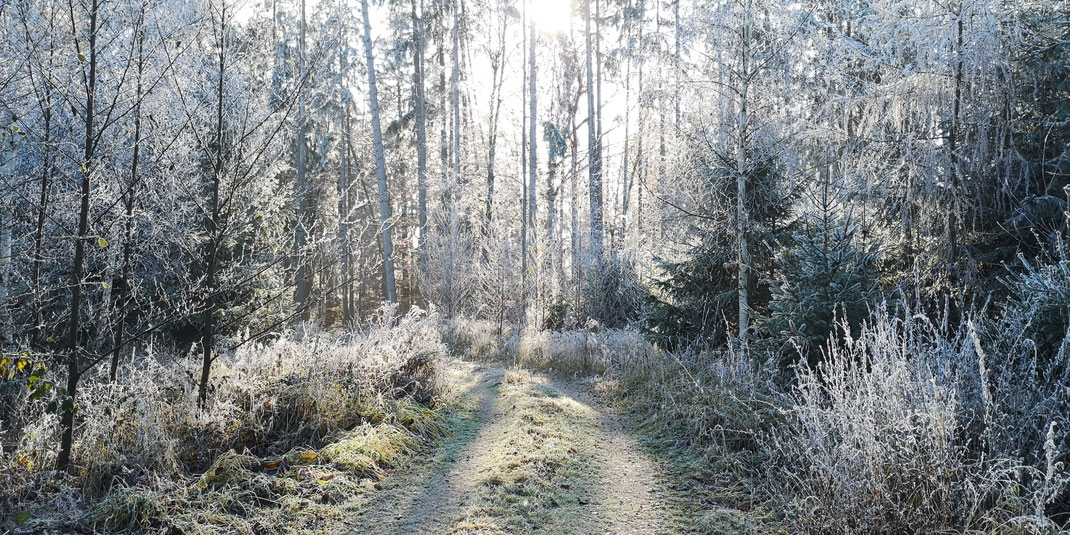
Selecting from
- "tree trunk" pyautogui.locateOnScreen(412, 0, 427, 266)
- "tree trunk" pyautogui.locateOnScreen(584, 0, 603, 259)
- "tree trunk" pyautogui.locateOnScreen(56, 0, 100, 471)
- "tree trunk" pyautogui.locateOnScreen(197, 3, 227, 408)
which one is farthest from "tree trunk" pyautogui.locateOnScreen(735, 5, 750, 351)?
"tree trunk" pyautogui.locateOnScreen(412, 0, 427, 266)

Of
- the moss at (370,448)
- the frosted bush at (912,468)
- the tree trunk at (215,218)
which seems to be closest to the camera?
the frosted bush at (912,468)

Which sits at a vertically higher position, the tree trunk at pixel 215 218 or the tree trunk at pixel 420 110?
the tree trunk at pixel 420 110

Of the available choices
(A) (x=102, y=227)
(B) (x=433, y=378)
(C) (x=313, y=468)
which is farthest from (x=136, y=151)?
(B) (x=433, y=378)

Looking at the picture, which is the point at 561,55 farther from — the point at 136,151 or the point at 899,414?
the point at 899,414

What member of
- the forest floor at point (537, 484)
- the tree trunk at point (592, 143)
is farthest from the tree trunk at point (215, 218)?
the tree trunk at point (592, 143)

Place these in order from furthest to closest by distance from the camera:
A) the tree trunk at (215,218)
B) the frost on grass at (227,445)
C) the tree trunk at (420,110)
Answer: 1. the tree trunk at (420,110)
2. the tree trunk at (215,218)
3. the frost on grass at (227,445)

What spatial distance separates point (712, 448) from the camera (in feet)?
16.1

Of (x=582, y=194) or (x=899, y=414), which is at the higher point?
(x=582, y=194)

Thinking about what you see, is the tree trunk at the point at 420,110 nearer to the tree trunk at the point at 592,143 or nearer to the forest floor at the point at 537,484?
the tree trunk at the point at 592,143

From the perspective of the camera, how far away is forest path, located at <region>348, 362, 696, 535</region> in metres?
3.85

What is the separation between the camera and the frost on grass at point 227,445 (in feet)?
11.8

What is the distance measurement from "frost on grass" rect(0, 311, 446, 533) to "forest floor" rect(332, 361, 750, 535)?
1.06ft

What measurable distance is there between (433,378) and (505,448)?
194cm

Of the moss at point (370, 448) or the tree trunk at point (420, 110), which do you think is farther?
the tree trunk at point (420, 110)
